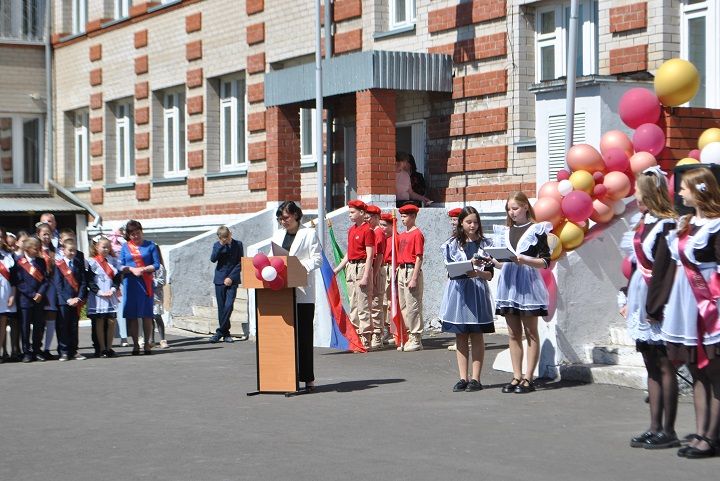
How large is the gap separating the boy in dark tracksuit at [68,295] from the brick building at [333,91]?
513 centimetres

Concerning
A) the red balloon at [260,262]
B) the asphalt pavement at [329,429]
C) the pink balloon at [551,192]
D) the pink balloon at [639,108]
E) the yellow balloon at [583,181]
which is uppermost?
the pink balloon at [639,108]

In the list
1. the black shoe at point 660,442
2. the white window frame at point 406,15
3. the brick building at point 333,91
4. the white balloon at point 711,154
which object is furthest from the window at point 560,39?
the black shoe at point 660,442

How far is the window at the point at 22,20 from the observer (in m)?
34.3

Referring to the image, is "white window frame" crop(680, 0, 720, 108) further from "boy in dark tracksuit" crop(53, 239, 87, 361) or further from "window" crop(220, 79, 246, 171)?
"window" crop(220, 79, 246, 171)

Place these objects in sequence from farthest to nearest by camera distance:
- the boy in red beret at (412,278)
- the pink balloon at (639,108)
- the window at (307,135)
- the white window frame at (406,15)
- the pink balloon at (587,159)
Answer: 1. the window at (307,135)
2. the white window frame at (406,15)
3. the boy in red beret at (412,278)
4. the pink balloon at (639,108)
5. the pink balloon at (587,159)

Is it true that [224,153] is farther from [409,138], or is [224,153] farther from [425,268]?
[425,268]

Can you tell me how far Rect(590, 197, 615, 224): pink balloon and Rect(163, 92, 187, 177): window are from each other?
1719 centimetres

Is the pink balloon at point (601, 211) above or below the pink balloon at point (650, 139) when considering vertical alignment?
below

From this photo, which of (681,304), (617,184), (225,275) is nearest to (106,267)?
(225,275)

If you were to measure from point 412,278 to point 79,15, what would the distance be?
19.9 metres

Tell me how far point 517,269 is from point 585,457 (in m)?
A: 3.72

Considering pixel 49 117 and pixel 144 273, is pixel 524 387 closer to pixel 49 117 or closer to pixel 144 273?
pixel 144 273

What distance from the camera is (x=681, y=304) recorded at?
29.6ft

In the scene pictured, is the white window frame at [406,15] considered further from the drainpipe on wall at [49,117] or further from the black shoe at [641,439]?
the drainpipe on wall at [49,117]
